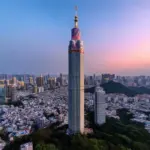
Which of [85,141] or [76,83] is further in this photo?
[76,83]

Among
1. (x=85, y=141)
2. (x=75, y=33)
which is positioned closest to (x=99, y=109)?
(x=85, y=141)

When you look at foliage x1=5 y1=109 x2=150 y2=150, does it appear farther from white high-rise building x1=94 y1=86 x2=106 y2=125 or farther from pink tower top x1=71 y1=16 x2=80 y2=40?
pink tower top x1=71 y1=16 x2=80 y2=40

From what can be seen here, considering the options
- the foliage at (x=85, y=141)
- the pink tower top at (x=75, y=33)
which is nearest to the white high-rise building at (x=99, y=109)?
the foliage at (x=85, y=141)

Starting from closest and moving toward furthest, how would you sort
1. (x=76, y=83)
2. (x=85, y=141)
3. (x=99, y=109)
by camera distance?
(x=85, y=141)
(x=76, y=83)
(x=99, y=109)

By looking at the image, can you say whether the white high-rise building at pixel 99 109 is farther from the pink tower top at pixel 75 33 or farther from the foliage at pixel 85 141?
the pink tower top at pixel 75 33

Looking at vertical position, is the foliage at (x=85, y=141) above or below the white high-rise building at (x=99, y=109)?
below

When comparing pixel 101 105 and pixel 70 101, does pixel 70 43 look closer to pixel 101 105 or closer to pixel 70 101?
pixel 70 101

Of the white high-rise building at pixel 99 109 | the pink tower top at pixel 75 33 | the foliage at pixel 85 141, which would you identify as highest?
the pink tower top at pixel 75 33

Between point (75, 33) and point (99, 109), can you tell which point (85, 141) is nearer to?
point (99, 109)

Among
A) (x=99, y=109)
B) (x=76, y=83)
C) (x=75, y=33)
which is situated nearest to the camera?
(x=76, y=83)
